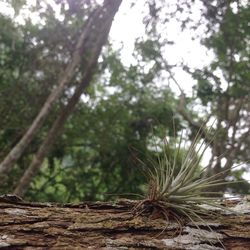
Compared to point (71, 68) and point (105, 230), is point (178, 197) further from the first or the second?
point (71, 68)

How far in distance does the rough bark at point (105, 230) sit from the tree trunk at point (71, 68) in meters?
5.20

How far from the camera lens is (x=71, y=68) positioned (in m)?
9.27

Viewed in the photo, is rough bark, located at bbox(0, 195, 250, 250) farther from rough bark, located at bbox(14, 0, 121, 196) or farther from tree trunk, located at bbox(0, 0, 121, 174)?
rough bark, located at bbox(14, 0, 121, 196)

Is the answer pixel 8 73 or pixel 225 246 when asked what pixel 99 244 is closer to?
pixel 225 246

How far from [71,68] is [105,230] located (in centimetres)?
672

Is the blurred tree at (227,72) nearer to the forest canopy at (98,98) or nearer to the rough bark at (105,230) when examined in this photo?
the forest canopy at (98,98)

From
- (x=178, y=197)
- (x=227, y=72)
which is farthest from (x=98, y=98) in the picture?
(x=178, y=197)

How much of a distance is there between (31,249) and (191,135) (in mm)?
9114

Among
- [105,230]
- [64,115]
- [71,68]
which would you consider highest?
[71,68]

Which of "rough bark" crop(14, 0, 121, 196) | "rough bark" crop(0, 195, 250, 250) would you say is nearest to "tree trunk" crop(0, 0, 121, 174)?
"rough bark" crop(14, 0, 121, 196)

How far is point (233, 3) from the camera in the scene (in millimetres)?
9281

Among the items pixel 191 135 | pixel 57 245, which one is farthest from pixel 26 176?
pixel 57 245

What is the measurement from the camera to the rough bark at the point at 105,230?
269 cm

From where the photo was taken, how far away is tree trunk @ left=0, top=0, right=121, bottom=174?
8.22 meters
